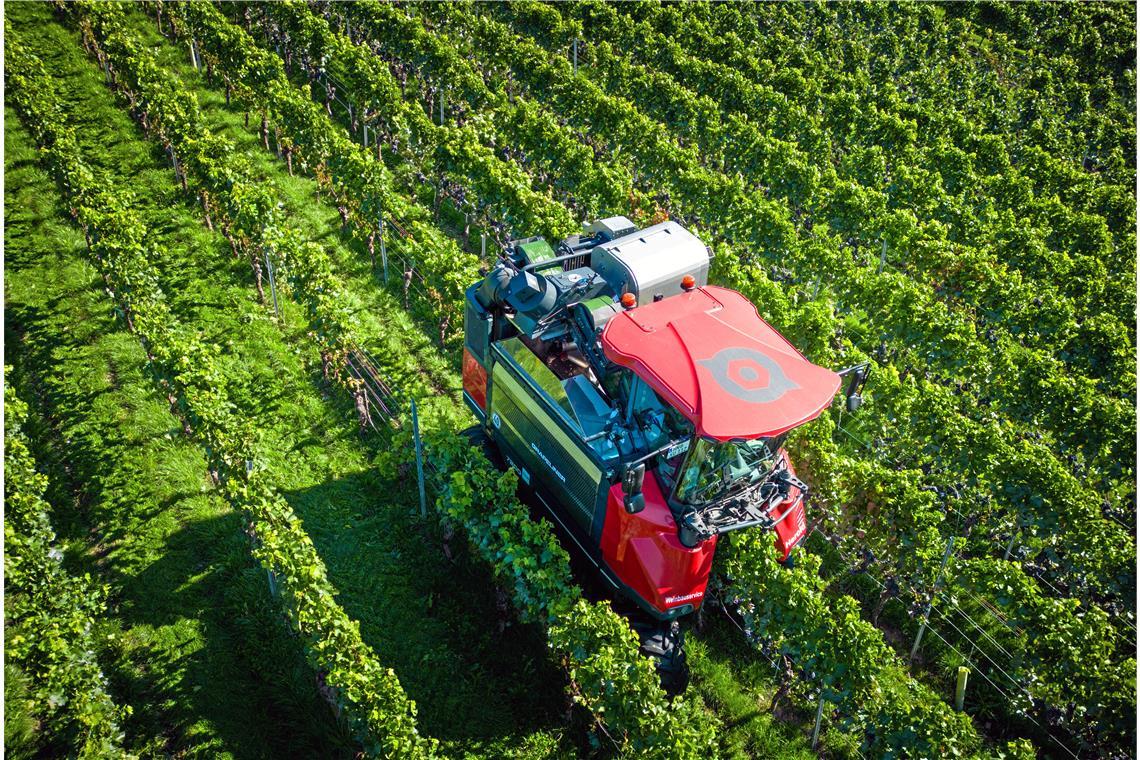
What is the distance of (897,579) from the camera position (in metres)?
12.5

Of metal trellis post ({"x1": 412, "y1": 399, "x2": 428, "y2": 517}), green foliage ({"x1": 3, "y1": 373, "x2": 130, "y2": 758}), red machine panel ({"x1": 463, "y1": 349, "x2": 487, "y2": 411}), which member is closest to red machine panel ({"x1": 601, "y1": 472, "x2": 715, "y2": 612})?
red machine panel ({"x1": 463, "y1": 349, "x2": 487, "y2": 411})

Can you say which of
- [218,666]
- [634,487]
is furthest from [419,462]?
[634,487]

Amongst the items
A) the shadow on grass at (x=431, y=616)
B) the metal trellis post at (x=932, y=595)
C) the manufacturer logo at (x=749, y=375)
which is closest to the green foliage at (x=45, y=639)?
the shadow on grass at (x=431, y=616)

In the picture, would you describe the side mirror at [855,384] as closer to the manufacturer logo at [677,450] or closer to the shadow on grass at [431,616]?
the manufacturer logo at [677,450]

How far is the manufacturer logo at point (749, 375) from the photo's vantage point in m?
9.58

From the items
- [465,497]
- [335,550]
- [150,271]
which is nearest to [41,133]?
[150,271]

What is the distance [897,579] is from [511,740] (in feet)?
20.8

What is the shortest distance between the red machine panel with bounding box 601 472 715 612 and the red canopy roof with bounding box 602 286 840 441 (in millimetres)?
1671

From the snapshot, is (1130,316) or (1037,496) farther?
(1130,316)

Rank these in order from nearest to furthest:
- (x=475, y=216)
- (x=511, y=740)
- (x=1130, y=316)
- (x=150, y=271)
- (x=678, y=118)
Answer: (x=511, y=740), (x=150, y=271), (x=1130, y=316), (x=475, y=216), (x=678, y=118)

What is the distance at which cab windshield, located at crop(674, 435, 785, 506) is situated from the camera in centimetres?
995

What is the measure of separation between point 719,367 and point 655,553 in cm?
258

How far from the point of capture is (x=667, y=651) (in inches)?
434

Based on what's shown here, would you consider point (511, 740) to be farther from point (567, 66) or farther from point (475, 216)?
point (567, 66)
